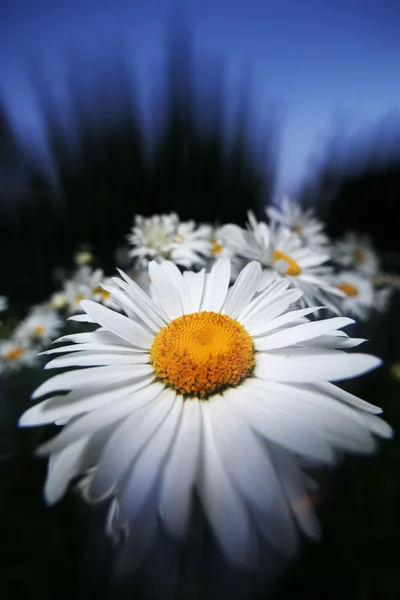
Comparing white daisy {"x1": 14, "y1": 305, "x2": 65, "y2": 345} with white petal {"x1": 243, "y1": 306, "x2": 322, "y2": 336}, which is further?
white daisy {"x1": 14, "y1": 305, "x2": 65, "y2": 345}

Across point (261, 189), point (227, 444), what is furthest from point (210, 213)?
point (227, 444)

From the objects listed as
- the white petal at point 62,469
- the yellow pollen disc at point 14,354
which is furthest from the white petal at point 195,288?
the yellow pollen disc at point 14,354

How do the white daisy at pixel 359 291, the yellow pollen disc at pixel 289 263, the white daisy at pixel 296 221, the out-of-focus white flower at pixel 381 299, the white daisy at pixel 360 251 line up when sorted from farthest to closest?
the white daisy at pixel 360 251
the out-of-focus white flower at pixel 381 299
the white daisy at pixel 359 291
the white daisy at pixel 296 221
the yellow pollen disc at pixel 289 263

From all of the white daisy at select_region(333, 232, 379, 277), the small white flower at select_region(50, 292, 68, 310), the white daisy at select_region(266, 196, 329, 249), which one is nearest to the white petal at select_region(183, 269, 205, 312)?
the white daisy at select_region(266, 196, 329, 249)

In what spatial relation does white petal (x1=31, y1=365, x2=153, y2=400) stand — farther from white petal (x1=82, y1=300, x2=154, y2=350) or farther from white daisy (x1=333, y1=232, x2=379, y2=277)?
white daisy (x1=333, y1=232, x2=379, y2=277)

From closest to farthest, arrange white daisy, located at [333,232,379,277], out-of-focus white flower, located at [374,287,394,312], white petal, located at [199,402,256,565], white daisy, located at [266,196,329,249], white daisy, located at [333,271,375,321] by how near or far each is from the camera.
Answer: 1. white petal, located at [199,402,256,565]
2. white daisy, located at [266,196,329,249]
3. white daisy, located at [333,271,375,321]
4. out-of-focus white flower, located at [374,287,394,312]
5. white daisy, located at [333,232,379,277]

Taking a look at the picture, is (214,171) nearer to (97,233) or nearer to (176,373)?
(97,233)

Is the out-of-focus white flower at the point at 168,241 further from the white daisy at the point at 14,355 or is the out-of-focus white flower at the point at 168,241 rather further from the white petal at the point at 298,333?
the white daisy at the point at 14,355
